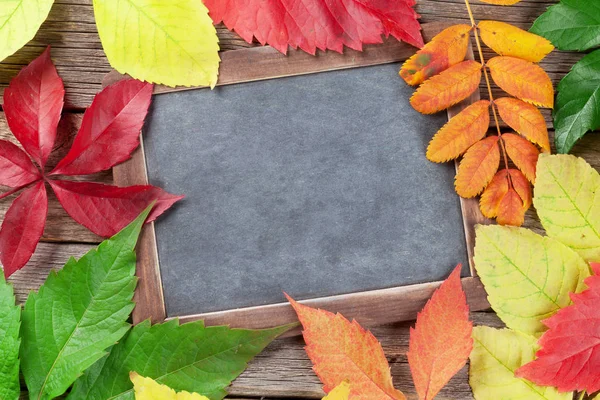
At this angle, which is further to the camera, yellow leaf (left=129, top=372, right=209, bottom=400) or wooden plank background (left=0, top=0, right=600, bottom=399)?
wooden plank background (left=0, top=0, right=600, bottom=399)

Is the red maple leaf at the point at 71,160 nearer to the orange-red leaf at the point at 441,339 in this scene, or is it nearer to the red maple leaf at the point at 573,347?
the orange-red leaf at the point at 441,339

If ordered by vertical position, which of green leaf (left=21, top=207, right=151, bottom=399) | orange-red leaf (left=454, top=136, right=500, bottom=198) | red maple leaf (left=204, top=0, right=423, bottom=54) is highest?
red maple leaf (left=204, top=0, right=423, bottom=54)

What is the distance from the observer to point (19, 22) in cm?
64

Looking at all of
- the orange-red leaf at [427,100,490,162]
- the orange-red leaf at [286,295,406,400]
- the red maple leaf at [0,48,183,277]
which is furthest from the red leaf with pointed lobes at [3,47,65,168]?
the orange-red leaf at [427,100,490,162]

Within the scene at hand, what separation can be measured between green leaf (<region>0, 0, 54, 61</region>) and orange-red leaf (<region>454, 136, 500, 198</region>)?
52 centimetres

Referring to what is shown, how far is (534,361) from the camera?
0.61 metres

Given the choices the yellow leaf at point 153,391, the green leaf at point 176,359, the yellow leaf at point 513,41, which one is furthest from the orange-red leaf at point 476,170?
the yellow leaf at point 153,391

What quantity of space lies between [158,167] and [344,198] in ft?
0.76

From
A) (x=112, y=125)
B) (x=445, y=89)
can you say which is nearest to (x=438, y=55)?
(x=445, y=89)

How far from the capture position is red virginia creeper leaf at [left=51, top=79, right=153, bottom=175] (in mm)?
661

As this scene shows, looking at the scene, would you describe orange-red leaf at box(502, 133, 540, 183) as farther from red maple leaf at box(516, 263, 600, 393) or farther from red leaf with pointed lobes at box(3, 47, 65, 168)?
red leaf with pointed lobes at box(3, 47, 65, 168)

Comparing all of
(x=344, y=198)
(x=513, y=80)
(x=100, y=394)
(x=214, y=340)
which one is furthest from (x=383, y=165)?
(x=100, y=394)

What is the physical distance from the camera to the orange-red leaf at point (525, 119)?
65cm

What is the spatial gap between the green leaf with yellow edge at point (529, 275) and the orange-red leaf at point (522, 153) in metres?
0.08
